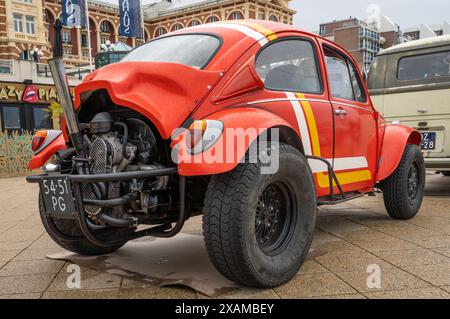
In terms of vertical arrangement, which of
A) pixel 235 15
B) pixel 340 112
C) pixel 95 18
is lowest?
pixel 340 112

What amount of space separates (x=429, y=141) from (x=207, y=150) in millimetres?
4971

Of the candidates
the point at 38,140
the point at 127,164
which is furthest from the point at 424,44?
the point at 38,140

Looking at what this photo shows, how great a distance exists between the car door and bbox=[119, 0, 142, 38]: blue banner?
26.4 meters

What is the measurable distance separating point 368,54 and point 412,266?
246 ft

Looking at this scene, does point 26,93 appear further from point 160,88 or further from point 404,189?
point 160,88

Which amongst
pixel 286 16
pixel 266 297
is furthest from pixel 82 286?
pixel 286 16

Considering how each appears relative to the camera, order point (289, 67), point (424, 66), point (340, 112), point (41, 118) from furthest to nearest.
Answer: point (41, 118), point (424, 66), point (340, 112), point (289, 67)

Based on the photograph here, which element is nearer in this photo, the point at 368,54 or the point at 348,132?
the point at 348,132

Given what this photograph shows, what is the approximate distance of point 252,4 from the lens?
62.2 meters

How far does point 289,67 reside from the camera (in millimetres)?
3568

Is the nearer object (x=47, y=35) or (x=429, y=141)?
(x=429, y=141)

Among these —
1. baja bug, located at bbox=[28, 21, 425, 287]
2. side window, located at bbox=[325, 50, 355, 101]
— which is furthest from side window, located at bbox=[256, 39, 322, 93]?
side window, located at bbox=[325, 50, 355, 101]

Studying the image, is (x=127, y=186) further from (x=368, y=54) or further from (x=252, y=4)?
(x=368, y=54)
